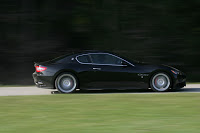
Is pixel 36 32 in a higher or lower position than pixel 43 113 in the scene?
higher

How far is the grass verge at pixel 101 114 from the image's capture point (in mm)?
6043

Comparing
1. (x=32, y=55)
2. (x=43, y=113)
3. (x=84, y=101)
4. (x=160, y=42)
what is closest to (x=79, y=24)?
(x=32, y=55)

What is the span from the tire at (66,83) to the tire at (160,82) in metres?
2.19

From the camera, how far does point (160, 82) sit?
11297 millimetres

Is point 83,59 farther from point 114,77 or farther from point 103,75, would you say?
point 114,77

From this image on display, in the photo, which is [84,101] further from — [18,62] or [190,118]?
[18,62]

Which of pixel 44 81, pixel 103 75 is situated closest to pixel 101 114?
pixel 103 75

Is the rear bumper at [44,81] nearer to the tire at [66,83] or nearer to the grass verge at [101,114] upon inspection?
the tire at [66,83]

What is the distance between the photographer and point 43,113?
7.48m

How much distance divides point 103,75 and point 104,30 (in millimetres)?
5819

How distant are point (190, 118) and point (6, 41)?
36.8ft

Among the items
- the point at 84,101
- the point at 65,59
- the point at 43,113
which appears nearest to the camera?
the point at 43,113

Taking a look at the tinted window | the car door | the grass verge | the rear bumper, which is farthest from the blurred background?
the grass verge

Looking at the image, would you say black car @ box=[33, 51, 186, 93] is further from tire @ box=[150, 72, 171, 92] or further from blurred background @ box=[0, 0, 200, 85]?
blurred background @ box=[0, 0, 200, 85]
